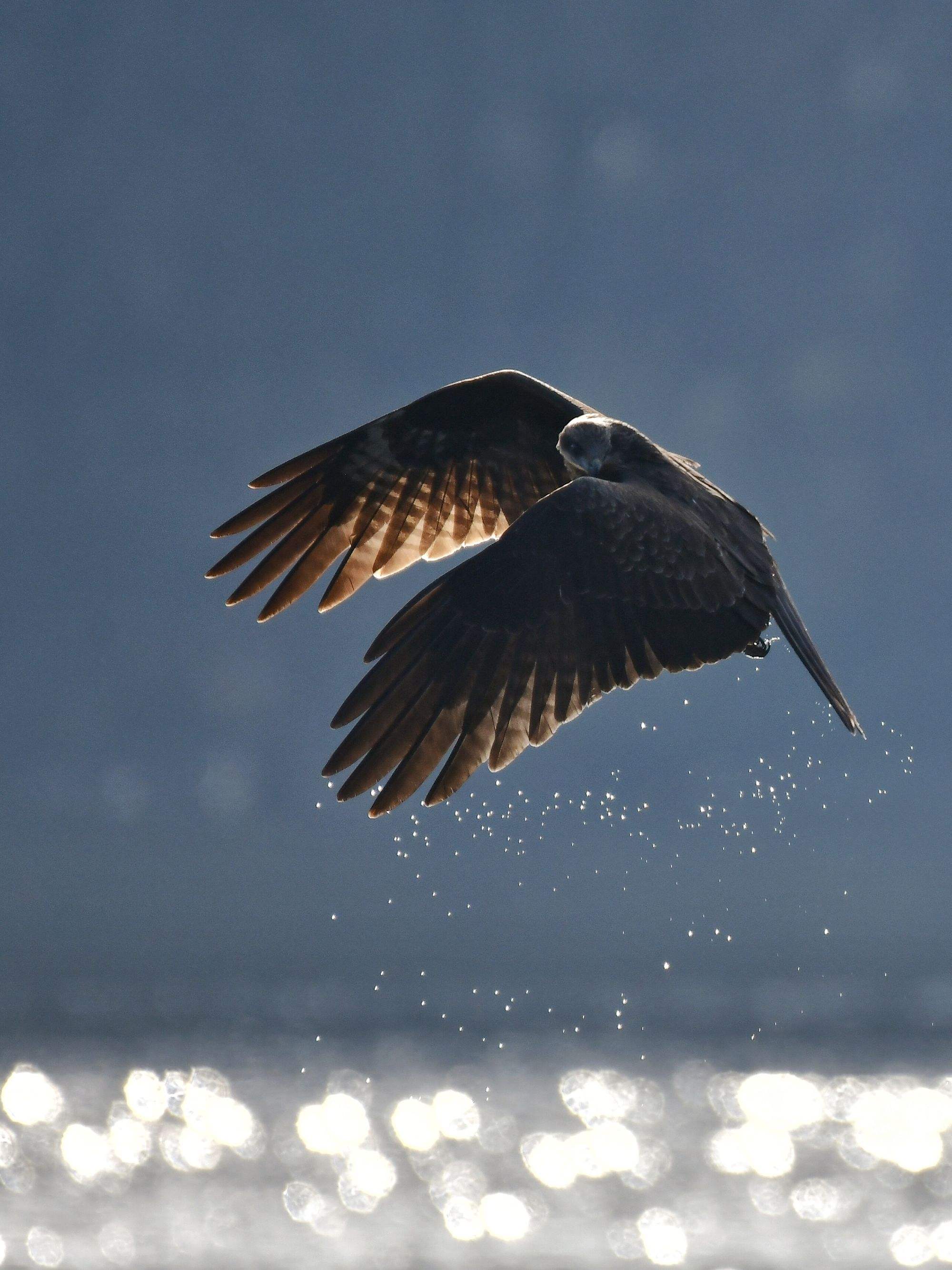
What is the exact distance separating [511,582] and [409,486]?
3.10 metres

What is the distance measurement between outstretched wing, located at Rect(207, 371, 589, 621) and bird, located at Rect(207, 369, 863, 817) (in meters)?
0.01

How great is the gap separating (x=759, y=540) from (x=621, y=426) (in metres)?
1.09

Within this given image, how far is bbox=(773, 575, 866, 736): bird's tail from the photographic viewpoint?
8016mm

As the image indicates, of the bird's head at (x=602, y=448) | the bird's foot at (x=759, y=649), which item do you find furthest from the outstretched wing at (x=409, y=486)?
the bird's foot at (x=759, y=649)

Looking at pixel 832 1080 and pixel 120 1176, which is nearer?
pixel 120 1176

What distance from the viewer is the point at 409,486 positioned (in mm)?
10250

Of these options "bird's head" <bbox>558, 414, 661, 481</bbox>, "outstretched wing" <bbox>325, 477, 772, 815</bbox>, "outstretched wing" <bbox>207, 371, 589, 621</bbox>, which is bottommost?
"outstretched wing" <bbox>325, 477, 772, 815</bbox>

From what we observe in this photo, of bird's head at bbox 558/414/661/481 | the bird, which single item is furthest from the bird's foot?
bird's head at bbox 558/414/661/481

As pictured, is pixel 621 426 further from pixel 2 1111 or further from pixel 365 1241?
pixel 2 1111

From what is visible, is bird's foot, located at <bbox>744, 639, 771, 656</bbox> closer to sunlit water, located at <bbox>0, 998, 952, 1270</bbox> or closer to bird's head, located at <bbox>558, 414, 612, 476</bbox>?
bird's head, located at <bbox>558, 414, 612, 476</bbox>

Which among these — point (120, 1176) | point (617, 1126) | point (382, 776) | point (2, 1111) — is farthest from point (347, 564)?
point (2, 1111)

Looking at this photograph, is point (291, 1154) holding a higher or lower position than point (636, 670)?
higher

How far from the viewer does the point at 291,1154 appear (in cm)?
3138

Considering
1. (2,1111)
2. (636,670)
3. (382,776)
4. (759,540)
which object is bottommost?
(382,776)
